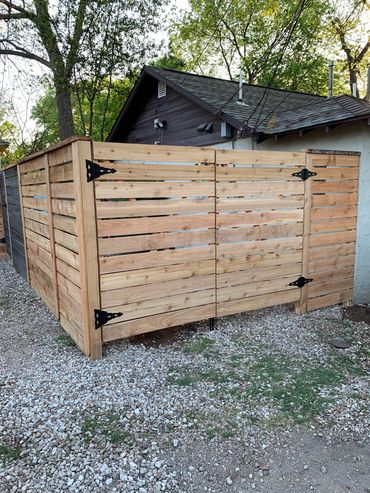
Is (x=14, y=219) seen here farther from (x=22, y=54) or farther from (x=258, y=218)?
(x=22, y=54)

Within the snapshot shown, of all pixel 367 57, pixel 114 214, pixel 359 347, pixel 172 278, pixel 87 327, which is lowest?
pixel 359 347

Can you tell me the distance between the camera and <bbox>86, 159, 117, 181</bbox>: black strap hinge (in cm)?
288

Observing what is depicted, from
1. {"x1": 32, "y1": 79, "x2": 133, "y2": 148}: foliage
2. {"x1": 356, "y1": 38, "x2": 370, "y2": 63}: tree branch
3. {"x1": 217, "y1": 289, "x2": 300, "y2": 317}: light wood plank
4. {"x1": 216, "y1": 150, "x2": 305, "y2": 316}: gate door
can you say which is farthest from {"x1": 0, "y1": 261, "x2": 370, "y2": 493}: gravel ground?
{"x1": 356, "y1": 38, "x2": 370, "y2": 63}: tree branch

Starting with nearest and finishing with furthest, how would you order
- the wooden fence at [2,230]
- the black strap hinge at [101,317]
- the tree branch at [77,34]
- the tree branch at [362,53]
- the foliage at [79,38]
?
the black strap hinge at [101,317] < the wooden fence at [2,230] < the tree branch at [77,34] < the foliage at [79,38] < the tree branch at [362,53]

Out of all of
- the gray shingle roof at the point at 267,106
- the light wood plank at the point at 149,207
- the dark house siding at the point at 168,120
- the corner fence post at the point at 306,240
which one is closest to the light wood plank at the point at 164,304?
the light wood plank at the point at 149,207

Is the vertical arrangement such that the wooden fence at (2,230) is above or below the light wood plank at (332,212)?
below

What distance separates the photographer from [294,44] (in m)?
16.3

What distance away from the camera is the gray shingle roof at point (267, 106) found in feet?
16.0

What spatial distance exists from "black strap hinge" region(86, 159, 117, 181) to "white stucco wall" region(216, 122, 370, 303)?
3306 mm

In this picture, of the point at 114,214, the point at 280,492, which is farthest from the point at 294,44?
the point at 280,492

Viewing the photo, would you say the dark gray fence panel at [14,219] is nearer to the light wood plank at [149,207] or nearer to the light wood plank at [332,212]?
the light wood plank at [149,207]

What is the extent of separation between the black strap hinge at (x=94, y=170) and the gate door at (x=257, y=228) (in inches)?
46.3

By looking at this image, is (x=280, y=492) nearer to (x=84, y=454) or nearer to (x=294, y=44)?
(x=84, y=454)

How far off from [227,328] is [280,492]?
A: 7.01 feet
